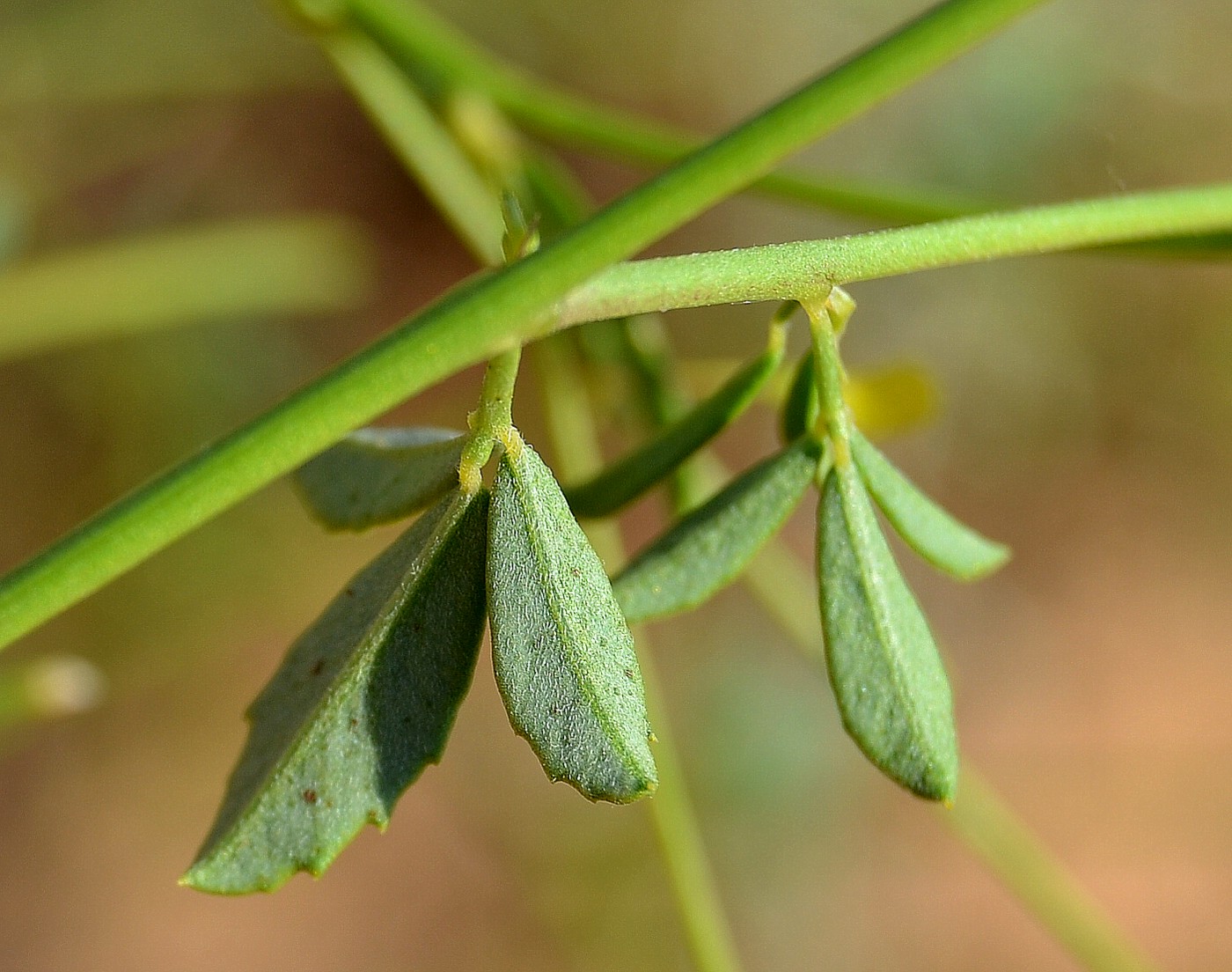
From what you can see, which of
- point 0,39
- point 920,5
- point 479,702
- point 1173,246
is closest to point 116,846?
point 479,702

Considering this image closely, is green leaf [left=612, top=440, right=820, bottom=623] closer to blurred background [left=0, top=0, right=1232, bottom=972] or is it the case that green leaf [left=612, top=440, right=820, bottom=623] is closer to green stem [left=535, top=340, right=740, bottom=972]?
green stem [left=535, top=340, right=740, bottom=972]

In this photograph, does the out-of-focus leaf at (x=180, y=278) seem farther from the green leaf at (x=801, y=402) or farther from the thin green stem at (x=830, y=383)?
the thin green stem at (x=830, y=383)

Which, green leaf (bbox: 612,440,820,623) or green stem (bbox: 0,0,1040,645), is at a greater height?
green leaf (bbox: 612,440,820,623)

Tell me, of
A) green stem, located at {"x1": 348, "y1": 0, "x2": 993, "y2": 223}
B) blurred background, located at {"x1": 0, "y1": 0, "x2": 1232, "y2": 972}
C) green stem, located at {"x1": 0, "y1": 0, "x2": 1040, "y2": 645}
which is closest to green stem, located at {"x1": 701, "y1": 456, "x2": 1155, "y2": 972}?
green stem, located at {"x1": 348, "y1": 0, "x2": 993, "y2": 223}

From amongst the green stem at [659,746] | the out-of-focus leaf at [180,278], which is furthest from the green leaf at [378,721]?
the out-of-focus leaf at [180,278]

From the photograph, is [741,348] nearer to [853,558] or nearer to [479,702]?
[479,702]

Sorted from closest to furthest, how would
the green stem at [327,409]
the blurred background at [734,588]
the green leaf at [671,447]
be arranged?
1. the green stem at [327,409]
2. the green leaf at [671,447]
3. the blurred background at [734,588]
